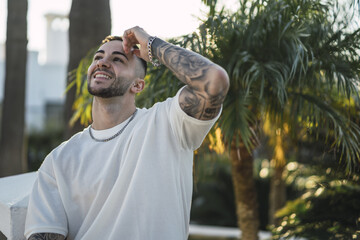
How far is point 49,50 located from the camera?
3356 centimetres

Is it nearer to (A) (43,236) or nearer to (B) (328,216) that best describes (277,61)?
(B) (328,216)

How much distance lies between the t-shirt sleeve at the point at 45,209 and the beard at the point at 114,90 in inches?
18.7

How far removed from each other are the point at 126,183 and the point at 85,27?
3.59m

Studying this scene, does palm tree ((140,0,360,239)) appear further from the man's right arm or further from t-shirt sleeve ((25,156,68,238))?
the man's right arm

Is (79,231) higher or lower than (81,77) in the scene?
lower

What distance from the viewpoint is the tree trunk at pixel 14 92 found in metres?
7.50

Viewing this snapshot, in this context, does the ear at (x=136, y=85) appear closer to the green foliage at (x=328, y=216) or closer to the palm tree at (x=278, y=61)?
the palm tree at (x=278, y=61)

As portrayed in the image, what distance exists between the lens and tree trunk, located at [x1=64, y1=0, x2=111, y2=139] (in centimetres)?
531

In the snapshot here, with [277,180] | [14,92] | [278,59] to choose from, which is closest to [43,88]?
[14,92]

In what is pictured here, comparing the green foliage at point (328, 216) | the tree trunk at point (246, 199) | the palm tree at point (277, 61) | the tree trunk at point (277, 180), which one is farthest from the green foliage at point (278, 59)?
the tree trunk at point (277, 180)

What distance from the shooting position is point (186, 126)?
6.80 feet

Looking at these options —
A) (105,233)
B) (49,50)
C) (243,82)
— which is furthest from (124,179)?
(49,50)

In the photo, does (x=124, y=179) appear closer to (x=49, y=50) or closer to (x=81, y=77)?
(x=81, y=77)

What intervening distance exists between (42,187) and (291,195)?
9273 millimetres
